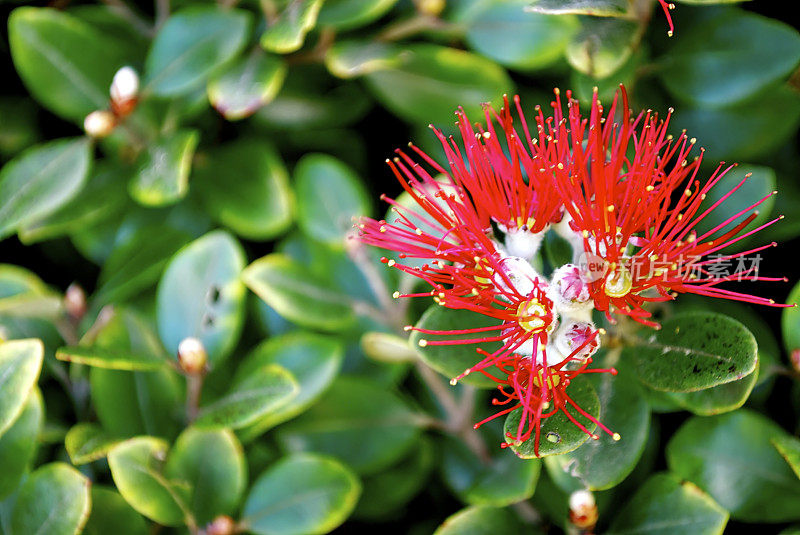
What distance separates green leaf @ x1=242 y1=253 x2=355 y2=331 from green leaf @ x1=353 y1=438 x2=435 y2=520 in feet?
0.76

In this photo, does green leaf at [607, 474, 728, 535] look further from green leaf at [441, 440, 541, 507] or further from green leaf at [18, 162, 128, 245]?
green leaf at [18, 162, 128, 245]

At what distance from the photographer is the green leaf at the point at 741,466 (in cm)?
92

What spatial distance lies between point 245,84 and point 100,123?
22cm

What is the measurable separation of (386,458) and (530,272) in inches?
16.5

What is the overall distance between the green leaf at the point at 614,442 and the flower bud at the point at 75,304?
750 millimetres

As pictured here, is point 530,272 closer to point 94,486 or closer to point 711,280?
point 711,280

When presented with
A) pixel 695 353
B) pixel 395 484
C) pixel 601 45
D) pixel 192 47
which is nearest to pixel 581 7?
pixel 601 45

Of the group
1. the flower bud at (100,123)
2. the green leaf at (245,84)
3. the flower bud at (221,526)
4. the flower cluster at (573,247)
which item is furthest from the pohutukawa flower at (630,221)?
the flower bud at (100,123)

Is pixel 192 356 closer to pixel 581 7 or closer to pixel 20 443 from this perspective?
pixel 20 443

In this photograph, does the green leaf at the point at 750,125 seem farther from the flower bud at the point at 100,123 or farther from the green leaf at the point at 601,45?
the flower bud at the point at 100,123

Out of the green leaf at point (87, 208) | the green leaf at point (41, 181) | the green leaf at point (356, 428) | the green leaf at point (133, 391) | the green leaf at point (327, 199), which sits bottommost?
the green leaf at point (356, 428)

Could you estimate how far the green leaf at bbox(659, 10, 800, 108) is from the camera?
1016 millimetres

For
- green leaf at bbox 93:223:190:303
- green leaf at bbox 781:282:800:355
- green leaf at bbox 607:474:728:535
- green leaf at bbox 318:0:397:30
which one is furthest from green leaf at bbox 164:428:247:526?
green leaf at bbox 781:282:800:355

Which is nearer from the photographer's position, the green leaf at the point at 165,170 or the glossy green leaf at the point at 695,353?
the glossy green leaf at the point at 695,353
